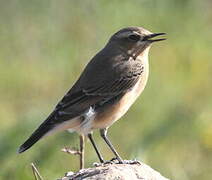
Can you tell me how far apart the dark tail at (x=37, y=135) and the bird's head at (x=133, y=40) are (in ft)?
5.44

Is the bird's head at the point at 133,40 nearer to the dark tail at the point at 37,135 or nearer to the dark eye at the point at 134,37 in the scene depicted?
the dark eye at the point at 134,37

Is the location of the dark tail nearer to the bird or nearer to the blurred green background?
the bird

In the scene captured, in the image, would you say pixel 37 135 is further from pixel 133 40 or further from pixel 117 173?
pixel 133 40

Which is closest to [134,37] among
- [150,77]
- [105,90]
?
[105,90]

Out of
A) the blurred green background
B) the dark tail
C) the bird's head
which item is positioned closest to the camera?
the dark tail

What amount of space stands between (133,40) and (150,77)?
327cm

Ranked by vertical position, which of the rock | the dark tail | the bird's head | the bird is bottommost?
the rock

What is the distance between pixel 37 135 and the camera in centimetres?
1036

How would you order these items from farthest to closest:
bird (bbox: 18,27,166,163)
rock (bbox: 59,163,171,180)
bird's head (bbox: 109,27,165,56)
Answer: bird's head (bbox: 109,27,165,56), bird (bbox: 18,27,166,163), rock (bbox: 59,163,171,180)

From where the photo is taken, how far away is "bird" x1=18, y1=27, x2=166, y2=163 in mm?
10711

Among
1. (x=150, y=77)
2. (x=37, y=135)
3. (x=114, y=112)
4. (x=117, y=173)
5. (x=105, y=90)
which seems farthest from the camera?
(x=150, y=77)

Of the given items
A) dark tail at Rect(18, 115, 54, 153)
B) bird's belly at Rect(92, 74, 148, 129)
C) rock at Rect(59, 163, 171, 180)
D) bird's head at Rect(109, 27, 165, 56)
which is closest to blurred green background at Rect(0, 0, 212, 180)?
bird's belly at Rect(92, 74, 148, 129)

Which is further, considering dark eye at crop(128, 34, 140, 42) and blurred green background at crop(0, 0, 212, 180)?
blurred green background at crop(0, 0, 212, 180)

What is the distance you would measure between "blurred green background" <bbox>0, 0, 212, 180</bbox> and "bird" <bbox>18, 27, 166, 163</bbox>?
0.93m
